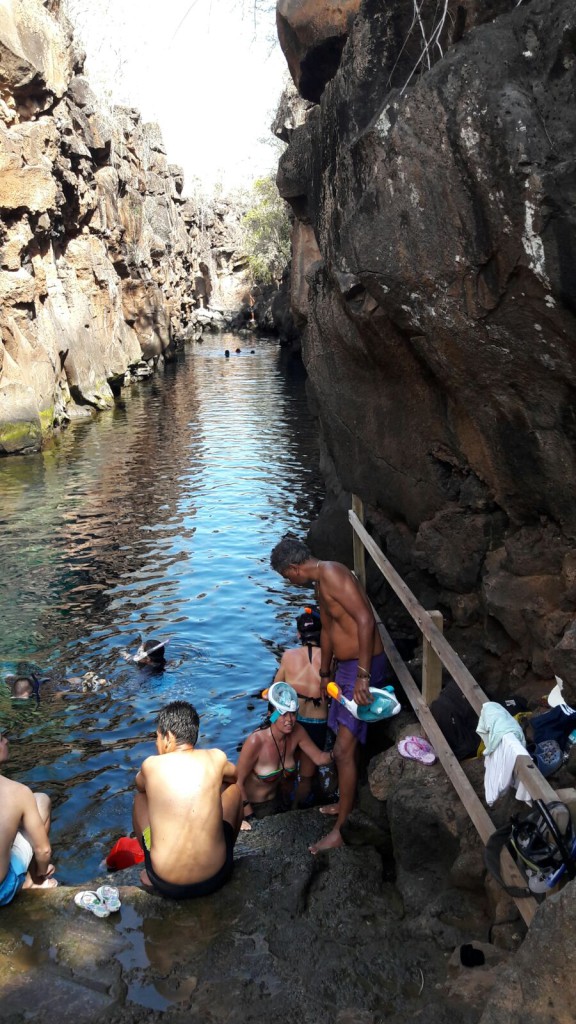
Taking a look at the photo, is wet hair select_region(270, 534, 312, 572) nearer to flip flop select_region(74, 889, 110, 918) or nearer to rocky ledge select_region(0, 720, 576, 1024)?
rocky ledge select_region(0, 720, 576, 1024)

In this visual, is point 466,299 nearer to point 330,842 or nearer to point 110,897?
point 330,842

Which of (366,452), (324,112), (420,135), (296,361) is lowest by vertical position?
(296,361)

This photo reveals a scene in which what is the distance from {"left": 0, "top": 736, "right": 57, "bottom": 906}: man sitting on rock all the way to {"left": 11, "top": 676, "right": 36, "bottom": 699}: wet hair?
4.02m

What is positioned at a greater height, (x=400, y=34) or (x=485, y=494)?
(x=400, y=34)

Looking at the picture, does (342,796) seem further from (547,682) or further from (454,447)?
(454,447)

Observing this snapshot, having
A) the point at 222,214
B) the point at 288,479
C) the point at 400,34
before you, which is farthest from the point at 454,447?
the point at 222,214

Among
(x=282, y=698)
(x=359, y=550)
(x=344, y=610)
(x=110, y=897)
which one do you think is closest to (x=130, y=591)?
(x=359, y=550)

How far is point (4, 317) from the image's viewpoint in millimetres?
23438

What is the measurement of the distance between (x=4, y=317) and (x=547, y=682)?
2051cm

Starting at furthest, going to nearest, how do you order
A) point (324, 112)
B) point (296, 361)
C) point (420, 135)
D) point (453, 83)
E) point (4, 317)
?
point (296, 361)
point (4, 317)
point (324, 112)
point (420, 135)
point (453, 83)

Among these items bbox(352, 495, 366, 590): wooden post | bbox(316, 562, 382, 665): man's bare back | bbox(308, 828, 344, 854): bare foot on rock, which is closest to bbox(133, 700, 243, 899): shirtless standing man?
bbox(308, 828, 344, 854): bare foot on rock

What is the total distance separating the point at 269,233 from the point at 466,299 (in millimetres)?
60084

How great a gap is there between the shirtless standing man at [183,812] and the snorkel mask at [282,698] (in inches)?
54.1

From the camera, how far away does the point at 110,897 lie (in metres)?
5.21
